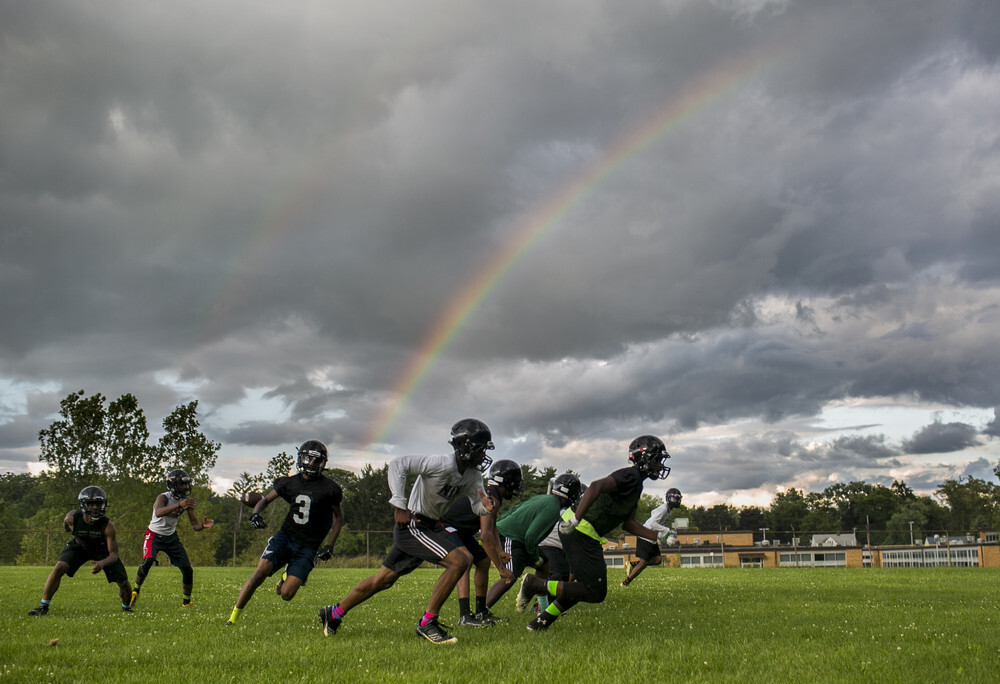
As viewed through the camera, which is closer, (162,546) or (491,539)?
(491,539)

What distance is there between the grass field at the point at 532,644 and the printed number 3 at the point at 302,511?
1270 millimetres

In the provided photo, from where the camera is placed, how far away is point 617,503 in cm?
934

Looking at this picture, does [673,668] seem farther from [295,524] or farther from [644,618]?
[295,524]

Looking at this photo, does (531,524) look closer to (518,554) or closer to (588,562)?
(518,554)

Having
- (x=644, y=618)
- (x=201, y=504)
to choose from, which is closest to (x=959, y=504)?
(x=201, y=504)

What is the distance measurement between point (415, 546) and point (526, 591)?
2.96 m

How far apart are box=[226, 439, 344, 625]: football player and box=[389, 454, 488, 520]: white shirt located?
1597 millimetres

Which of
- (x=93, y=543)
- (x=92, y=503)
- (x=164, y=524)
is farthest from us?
(x=164, y=524)

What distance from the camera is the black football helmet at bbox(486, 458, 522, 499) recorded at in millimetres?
9695

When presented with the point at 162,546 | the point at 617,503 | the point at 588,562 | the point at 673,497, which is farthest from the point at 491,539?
the point at 673,497

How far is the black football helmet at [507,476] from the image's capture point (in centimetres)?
970

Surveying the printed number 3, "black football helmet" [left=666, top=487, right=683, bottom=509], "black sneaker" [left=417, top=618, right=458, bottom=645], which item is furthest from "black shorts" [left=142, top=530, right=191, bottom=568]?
"black football helmet" [left=666, top=487, right=683, bottom=509]

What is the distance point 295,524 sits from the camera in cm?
964

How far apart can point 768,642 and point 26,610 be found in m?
10.7
